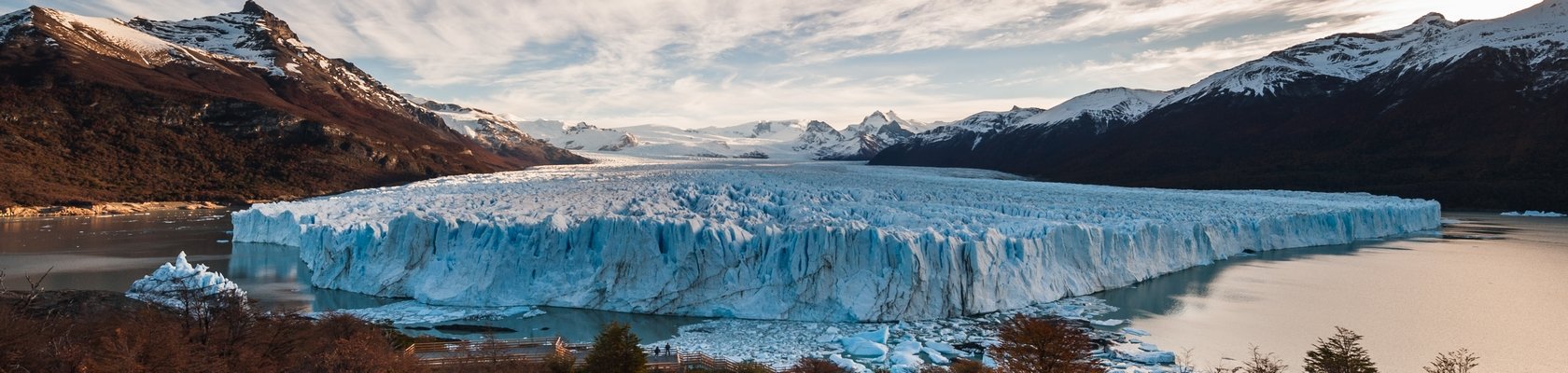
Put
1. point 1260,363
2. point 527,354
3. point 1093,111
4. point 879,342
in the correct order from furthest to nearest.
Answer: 1. point 1093,111
2. point 879,342
3. point 1260,363
4. point 527,354

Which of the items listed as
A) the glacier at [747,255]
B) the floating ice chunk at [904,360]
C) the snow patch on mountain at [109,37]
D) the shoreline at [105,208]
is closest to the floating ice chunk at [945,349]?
the floating ice chunk at [904,360]

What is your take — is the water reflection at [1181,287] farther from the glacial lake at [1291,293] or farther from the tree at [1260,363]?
the tree at [1260,363]

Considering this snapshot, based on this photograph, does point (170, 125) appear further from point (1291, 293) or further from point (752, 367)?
point (1291, 293)

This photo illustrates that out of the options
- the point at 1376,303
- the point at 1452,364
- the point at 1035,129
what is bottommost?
the point at 1376,303

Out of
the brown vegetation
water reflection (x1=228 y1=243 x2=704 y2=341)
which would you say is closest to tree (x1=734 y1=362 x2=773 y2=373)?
water reflection (x1=228 y1=243 x2=704 y2=341)

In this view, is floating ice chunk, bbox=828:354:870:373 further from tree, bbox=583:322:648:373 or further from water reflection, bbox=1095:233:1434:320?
water reflection, bbox=1095:233:1434:320

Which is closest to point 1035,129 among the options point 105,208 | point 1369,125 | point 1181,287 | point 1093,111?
point 1093,111
